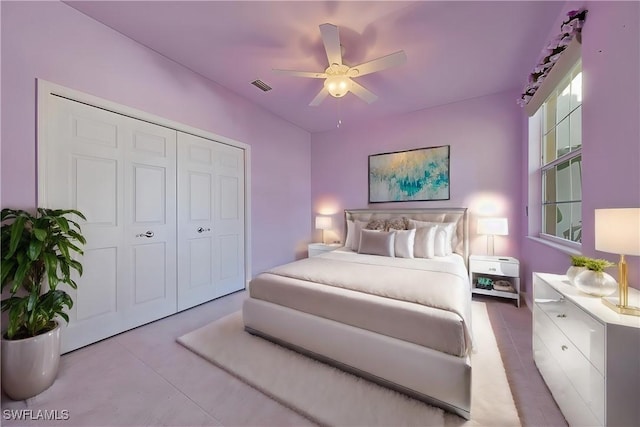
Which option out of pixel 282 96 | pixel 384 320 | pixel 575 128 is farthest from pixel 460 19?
pixel 384 320

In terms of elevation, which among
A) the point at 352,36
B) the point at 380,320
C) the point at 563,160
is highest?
the point at 352,36

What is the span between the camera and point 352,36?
6.86 feet

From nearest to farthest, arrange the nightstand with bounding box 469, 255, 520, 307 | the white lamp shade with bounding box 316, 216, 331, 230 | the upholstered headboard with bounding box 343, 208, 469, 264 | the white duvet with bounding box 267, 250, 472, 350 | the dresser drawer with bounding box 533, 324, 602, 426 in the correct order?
the dresser drawer with bounding box 533, 324, 602, 426 → the white duvet with bounding box 267, 250, 472, 350 → the nightstand with bounding box 469, 255, 520, 307 → the upholstered headboard with bounding box 343, 208, 469, 264 → the white lamp shade with bounding box 316, 216, 331, 230

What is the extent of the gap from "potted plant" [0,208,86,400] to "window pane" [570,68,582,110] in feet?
12.9

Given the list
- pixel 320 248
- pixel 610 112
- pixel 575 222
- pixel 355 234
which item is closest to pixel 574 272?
pixel 610 112

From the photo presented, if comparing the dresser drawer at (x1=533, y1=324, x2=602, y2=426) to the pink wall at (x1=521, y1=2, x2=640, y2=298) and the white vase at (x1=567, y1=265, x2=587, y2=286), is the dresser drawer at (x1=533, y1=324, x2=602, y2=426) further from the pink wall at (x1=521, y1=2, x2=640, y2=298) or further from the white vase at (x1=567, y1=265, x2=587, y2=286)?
the pink wall at (x1=521, y1=2, x2=640, y2=298)

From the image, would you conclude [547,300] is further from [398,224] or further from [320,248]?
[320,248]

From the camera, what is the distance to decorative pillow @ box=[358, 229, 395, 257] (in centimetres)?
297

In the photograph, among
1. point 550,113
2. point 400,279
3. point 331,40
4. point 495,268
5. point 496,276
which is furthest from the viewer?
point 496,276

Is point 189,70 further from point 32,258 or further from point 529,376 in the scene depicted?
point 529,376

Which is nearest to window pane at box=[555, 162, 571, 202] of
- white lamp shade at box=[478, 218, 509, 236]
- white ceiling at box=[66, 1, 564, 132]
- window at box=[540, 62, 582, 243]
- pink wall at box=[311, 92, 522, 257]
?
window at box=[540, 62, 582, 243]

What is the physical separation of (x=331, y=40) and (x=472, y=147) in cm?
262

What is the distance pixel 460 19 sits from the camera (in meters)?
1.93

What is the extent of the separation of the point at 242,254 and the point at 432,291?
2.60m
